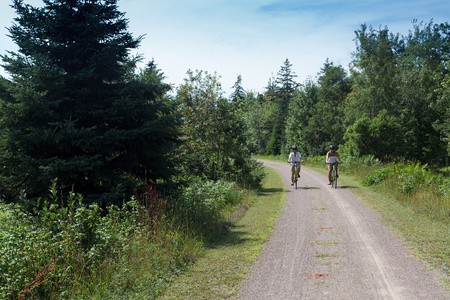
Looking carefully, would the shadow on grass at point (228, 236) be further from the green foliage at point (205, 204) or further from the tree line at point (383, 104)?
the tree line at point (383, 104)

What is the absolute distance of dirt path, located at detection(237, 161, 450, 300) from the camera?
4566mm

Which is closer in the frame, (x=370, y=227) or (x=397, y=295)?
(x=397, y=295)

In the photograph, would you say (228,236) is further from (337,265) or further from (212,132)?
(212,132)

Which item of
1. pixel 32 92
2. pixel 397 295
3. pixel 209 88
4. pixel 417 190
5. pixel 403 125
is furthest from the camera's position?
pixel 403 125

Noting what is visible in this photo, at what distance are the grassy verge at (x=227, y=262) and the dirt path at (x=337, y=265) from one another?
0.24 metres

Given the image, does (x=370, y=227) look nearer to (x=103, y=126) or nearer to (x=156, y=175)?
(x=156, y=175)

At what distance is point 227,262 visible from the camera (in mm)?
6109

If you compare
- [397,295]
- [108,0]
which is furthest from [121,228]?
[108,0]

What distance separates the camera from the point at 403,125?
1206 inches

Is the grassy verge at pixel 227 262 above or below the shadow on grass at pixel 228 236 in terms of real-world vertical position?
above

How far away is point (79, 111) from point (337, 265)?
7144mm

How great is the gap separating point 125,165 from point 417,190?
34.9 feet

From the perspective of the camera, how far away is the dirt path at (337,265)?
4.57 m

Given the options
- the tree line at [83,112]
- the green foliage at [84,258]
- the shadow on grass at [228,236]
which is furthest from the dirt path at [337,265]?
the tree line at [83,112]
